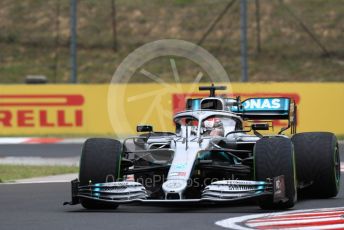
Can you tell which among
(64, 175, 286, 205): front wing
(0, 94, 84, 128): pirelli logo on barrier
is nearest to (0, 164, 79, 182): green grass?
(64, 175, 286, 205): front wing

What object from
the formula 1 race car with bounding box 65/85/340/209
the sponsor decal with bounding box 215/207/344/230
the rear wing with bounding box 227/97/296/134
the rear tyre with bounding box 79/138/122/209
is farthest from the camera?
the rear wing with bounding box 227/97/296/134

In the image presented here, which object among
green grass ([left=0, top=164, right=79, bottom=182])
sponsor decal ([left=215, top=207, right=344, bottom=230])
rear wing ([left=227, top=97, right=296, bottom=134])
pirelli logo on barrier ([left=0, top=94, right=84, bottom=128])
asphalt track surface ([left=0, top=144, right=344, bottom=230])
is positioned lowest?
sponsor decal ([left=215, top=207, right=344, bottom=230])

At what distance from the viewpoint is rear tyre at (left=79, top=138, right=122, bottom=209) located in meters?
13.5

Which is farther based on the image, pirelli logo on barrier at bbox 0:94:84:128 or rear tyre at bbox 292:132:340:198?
pirelli logo on barrier at bbox 0:94:84:128

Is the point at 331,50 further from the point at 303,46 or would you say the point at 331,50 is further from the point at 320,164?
the point at 320,164

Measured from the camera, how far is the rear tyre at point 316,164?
14820 mm

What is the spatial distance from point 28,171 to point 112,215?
918cm

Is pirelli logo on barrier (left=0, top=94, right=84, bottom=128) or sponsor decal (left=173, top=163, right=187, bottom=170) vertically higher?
pirelli logo on barrier (left=0, top=94, right=84, bottom=128)

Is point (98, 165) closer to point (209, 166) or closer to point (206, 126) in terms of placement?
point (209, 166)

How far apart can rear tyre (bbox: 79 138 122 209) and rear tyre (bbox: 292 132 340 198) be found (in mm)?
2740

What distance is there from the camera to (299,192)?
1517cm

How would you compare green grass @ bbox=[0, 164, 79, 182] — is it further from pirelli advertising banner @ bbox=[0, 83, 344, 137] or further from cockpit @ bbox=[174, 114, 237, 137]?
pirelli advertising banner @ bbox=[0, 83, 344, 137]

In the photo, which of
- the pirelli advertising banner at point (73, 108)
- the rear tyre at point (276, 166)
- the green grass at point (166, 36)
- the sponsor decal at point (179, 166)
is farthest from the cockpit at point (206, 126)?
the green grass at point (166, 36)

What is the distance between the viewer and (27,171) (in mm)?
21500
